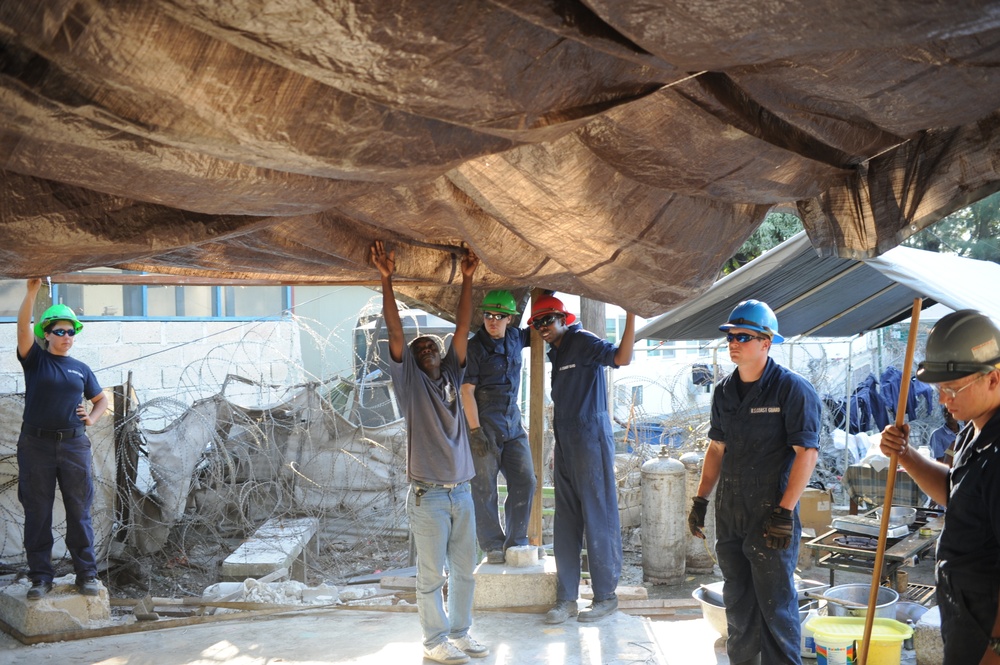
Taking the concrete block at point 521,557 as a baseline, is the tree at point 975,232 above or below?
above

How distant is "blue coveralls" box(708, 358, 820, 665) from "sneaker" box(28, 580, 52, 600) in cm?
500

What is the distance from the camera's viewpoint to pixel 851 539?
6.68 m

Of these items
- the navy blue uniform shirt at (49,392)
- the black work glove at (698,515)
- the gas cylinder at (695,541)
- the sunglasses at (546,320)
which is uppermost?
the sunglasses at (546,320)

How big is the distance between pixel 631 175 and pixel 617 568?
14.1ft

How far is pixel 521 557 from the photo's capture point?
655cm

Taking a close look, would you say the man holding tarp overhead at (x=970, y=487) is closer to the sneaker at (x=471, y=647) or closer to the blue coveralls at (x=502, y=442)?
the sneaker at (x=471, y=647)

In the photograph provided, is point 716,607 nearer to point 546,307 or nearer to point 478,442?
point 478,442

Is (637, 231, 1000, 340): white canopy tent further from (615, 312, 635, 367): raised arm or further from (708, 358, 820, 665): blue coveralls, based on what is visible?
(708, 358, 820, 665): blue coveralls

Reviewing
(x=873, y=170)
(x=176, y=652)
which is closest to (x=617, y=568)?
(x=176, y=652)

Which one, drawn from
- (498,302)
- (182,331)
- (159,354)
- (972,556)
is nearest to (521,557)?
(498,302)

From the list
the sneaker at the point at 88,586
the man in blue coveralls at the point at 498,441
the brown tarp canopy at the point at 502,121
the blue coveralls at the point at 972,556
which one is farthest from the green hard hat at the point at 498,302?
the sneaker at the point at 88,586

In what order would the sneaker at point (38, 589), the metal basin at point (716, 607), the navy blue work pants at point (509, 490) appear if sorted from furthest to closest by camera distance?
the navy blue work pants at point (509, 490)
the sneaker at point (38, 589)
the metal basin at point (716, 607)

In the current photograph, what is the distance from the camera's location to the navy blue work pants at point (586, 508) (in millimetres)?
6141

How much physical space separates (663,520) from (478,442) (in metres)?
2.99
